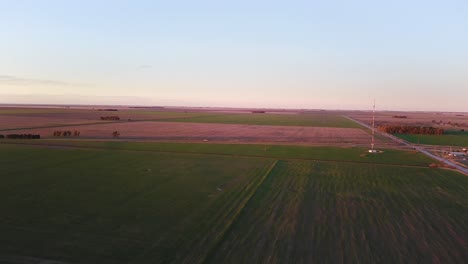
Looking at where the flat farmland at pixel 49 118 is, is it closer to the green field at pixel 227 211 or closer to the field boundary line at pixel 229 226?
the green field at pixel 227 211

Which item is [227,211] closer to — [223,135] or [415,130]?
[223,135]

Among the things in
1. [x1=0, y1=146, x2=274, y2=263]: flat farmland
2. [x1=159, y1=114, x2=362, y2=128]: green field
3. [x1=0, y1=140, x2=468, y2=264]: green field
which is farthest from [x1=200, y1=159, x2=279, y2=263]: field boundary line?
[x1=159, y1=114, x2=362, y2=128]: green field

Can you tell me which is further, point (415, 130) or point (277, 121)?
point (277, 121)

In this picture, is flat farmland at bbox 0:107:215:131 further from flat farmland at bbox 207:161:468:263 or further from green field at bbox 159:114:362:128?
flat farmland at bbox 207:161:468:263

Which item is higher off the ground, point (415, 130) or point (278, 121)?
point (278, 121)

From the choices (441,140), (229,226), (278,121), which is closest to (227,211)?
(229,226)

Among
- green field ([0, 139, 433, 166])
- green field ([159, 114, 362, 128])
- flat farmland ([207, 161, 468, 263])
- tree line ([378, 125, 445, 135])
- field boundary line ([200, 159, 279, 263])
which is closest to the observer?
field boundary line ([200, 159, 279, 263])

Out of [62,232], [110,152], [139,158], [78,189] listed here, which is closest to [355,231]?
[62,232]

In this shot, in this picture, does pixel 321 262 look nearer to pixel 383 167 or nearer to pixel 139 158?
pixel 383 167

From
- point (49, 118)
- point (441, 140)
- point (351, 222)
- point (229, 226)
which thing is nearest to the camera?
point (229, 226)

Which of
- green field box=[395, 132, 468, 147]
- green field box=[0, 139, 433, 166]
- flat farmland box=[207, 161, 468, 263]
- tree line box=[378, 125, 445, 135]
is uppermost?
tree line box=[378, 125, 445, 135]
